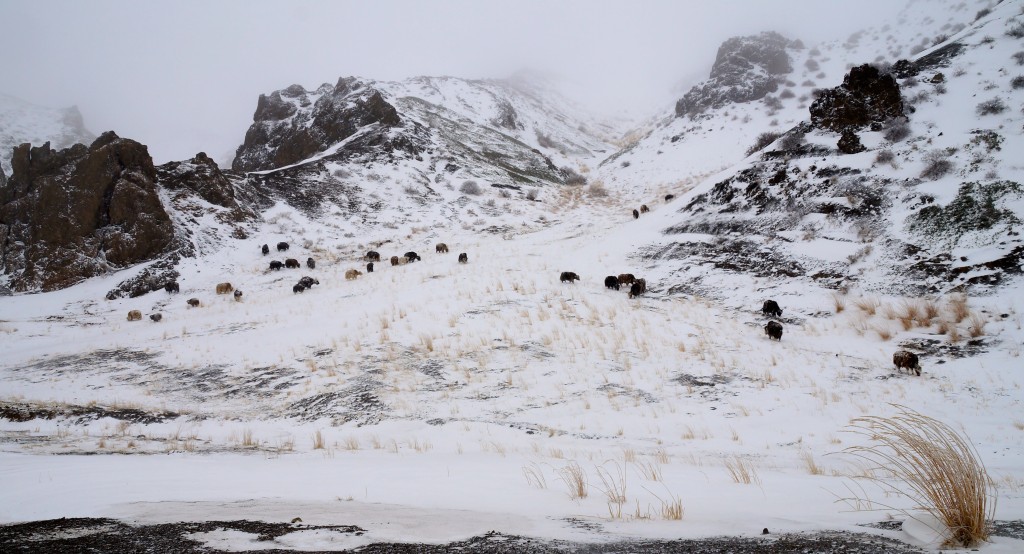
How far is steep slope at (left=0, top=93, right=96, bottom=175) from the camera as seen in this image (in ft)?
247

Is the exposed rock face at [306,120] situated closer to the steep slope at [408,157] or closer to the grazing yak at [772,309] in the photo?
the steep slope at [408,157]

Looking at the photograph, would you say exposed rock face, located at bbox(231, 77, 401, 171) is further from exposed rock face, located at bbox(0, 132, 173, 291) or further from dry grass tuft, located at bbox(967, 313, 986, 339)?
dry grass tuft, located at bbox(967, 313, 986, 339)

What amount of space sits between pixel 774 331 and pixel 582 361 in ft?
14.5

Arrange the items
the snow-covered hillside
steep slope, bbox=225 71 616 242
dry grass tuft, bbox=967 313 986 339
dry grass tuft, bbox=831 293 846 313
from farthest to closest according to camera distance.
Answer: steep slope, bbox=225 71 616 242 < dry grass tuft, bbox=831 293 846 313 < dry grass tuft, bbox=967 313 986 339 < the snow-covered hillside

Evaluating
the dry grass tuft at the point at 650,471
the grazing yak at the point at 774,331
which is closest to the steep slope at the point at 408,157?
the grazing yak at the point at 774,331

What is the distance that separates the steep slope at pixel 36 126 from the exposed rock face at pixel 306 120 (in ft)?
145

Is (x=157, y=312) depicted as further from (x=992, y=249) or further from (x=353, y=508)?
(x=992, y=249)

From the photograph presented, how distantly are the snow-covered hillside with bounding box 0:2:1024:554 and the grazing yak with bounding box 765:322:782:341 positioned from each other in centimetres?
33

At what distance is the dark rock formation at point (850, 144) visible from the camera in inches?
633

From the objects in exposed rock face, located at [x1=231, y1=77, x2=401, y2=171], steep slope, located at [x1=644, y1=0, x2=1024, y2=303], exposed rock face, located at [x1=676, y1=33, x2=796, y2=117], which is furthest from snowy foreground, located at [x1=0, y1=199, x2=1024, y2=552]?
exposed rock face, located at [x1=676, y1=33, x2=796, y2=117]

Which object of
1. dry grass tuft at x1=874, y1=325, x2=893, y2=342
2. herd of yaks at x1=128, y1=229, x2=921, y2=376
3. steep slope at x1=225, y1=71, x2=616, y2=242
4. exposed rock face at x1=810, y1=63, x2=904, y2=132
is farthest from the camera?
steep slope at x1=225, y1=71, x2=616, y2=242

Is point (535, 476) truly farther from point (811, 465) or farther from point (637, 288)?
point (637, 288)

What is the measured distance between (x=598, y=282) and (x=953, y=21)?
5665 cm

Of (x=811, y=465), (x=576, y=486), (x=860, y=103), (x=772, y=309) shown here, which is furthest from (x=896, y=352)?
(x=860, y=103)
